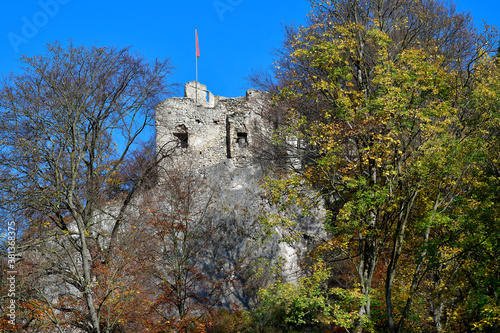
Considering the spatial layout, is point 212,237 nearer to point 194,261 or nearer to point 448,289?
point 194,261

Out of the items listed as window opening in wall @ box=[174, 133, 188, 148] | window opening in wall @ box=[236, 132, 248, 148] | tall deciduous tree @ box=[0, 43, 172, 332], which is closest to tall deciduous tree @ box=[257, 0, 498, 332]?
tall deciduous tree @ box=[0, 43, 172, 332]

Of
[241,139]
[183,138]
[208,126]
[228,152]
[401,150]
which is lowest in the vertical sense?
[401,150]

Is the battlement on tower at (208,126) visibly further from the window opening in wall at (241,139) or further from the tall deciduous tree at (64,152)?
the tall deciduous tree at (64,152)

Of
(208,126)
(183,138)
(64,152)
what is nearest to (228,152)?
(208,126)

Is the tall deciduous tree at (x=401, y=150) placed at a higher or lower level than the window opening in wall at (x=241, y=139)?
lower

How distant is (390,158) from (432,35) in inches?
386

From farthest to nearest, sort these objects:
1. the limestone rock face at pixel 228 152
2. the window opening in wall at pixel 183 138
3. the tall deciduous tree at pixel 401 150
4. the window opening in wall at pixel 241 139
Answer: the window opening in wall at pixel 183 138 < the window opening in wall at pixel 241 139 < the limestone rock face at pixel 228 152 < the tall deciduous tree at pixel 401 150

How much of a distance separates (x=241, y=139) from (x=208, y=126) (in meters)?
2.24

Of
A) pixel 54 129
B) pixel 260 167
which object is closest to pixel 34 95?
pixel 54 129

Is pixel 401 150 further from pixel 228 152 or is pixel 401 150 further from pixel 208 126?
pixel 208 126

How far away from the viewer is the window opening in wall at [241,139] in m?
25.3

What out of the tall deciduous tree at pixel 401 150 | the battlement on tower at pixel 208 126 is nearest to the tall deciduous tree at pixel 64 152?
the tall deciduous tree at pixel 401 150

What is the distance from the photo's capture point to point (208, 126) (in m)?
26.3

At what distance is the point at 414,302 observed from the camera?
412 inches
